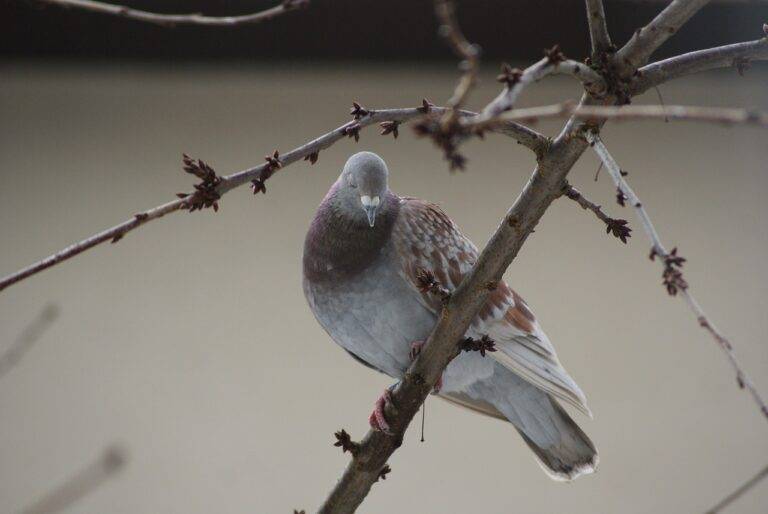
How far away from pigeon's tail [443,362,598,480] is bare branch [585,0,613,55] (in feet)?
3.00

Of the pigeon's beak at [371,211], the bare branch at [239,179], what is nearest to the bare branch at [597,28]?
the bare branch at [239,179]

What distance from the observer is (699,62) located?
1131 millimetres

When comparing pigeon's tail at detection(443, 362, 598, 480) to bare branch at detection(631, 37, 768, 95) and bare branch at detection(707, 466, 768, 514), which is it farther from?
bare branch at detection(707, 466, 768, 514)

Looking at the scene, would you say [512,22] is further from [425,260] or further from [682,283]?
[682,283]

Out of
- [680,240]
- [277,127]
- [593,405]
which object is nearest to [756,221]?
[680,240]

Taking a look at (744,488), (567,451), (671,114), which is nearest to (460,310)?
(744,488)

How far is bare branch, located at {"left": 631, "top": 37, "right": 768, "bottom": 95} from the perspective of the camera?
111cm

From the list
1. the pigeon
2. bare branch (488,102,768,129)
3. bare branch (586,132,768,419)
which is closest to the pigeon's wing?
the pigeon

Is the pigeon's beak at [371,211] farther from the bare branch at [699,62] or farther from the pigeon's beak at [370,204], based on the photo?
the bare branch at [699,62]

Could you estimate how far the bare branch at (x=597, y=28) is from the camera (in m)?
1.07

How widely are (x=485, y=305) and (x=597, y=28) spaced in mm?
735

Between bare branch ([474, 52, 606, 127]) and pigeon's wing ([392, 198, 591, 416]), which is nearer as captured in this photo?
bare branch ([474, 52, 606, 127])

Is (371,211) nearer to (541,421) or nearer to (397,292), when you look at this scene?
(397,292)

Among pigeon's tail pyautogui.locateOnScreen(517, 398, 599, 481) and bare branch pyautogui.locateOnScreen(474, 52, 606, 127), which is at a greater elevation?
pigeon's tail pyautogui.locateOnScreen(517, 398, 599, 481)
